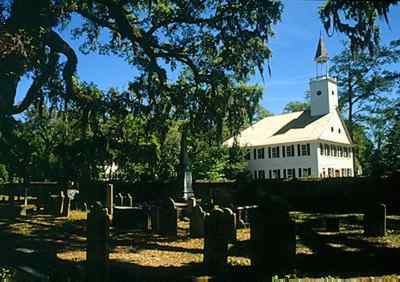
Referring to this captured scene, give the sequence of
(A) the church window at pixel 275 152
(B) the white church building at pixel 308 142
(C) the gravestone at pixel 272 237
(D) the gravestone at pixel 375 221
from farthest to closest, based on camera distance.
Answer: (A) the church window at pixel 275 152, (B) the white church building at pixel 308 142, (D) the gravestone at pixel 375 221, (C) the gravestone at pixel 272 237

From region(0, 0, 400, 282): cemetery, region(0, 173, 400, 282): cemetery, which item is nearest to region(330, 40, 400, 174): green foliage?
region(0, 0, 400, 282): cemetery

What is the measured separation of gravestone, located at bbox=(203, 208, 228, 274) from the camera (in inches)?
284

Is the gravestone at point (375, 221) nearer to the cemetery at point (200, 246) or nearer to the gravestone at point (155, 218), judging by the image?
the cemetery at point (200, 246)

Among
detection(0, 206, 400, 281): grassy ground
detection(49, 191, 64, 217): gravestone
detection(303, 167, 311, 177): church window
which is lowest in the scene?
detection(0, 206, 400, 281): grassy ground

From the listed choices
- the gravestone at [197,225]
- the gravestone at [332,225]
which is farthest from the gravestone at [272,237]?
the gravestone at [332,225]

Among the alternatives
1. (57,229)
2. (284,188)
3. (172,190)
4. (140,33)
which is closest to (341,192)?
(284,188)

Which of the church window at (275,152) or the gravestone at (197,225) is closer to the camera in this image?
the gravestone at (197,225)

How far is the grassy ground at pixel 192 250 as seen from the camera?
24.6 ft

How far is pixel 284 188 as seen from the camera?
1147 inches

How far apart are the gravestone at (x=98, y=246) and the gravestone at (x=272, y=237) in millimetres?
2775

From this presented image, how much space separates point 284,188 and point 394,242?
703 inches

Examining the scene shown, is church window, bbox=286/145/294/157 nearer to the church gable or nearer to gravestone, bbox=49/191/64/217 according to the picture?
the church gable

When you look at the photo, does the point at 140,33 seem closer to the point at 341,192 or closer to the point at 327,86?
the point at 341,192

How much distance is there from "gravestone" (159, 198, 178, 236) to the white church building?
30.5 metres
